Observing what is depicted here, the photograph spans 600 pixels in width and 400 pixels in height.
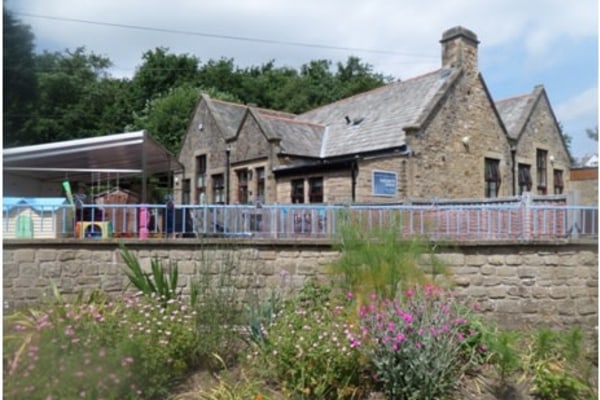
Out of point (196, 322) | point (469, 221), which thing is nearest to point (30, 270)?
point (196, 322)

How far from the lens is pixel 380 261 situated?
4504mm

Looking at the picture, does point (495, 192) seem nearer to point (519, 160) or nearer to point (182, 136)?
point (519, 160)

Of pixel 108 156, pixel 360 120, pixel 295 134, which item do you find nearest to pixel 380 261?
pixel 108 156

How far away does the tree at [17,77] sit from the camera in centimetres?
213

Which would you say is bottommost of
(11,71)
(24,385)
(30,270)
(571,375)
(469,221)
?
(571,375)

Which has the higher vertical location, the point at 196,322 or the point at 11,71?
the point at 11,71

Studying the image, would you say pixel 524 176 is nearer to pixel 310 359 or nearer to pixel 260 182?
pixel 260 182

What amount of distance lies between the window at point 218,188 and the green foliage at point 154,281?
986 centimetres

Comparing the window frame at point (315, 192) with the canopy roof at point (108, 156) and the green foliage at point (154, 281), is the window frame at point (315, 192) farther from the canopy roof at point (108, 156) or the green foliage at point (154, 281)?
the green foliage at point (154, 281)

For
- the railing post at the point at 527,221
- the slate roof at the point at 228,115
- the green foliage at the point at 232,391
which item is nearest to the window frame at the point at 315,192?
the slate roof at the point at 228,115

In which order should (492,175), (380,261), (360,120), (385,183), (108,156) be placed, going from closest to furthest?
(380,261)
(108,156)
(385,183)
(360,120)
(492,175)

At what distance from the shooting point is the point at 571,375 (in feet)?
11.7

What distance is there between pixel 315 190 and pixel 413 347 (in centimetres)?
859

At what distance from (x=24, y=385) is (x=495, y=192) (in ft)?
40.8
